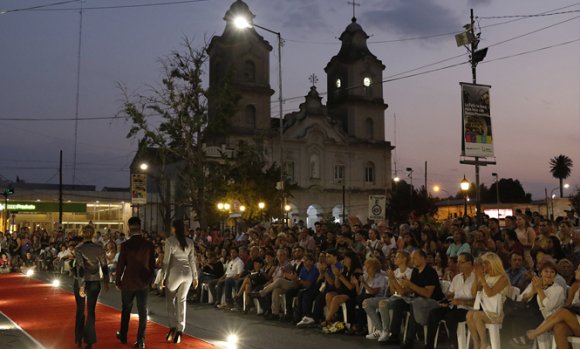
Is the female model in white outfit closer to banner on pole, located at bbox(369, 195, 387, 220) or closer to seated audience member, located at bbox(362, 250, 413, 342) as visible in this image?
seated audience member, located at bbox(362, 250, 413, 342)

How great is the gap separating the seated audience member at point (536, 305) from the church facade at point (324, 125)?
4383 centimetres

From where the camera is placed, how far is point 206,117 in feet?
104

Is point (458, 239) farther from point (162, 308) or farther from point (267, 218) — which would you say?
point (267, 218)

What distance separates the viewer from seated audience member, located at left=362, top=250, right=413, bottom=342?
31.5 ft

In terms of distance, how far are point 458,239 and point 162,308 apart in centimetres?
666

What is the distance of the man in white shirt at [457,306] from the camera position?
339 inches

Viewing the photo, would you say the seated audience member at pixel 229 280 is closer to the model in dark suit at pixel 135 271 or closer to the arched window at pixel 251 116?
the model in dark suit at pixel 135 271

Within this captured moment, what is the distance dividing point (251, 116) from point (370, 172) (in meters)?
14.4

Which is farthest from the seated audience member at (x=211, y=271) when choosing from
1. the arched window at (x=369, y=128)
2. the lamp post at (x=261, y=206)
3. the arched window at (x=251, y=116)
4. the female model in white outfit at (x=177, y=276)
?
the arched window at (x=369, y=128)

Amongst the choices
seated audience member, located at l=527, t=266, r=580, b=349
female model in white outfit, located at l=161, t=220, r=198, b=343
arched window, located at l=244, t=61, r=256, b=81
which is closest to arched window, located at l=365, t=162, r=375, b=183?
arched window, located at l=244, t=61, r=256, b=81

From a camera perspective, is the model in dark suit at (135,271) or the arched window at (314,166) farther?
the arched window at (314,166)

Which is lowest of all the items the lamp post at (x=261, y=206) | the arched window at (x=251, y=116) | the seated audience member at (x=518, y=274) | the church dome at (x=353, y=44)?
the seated audience member at (x=518, y=274)

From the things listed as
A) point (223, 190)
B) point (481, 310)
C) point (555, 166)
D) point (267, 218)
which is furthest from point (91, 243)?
point (555, 166)

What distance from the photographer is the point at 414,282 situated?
30.8 feet
